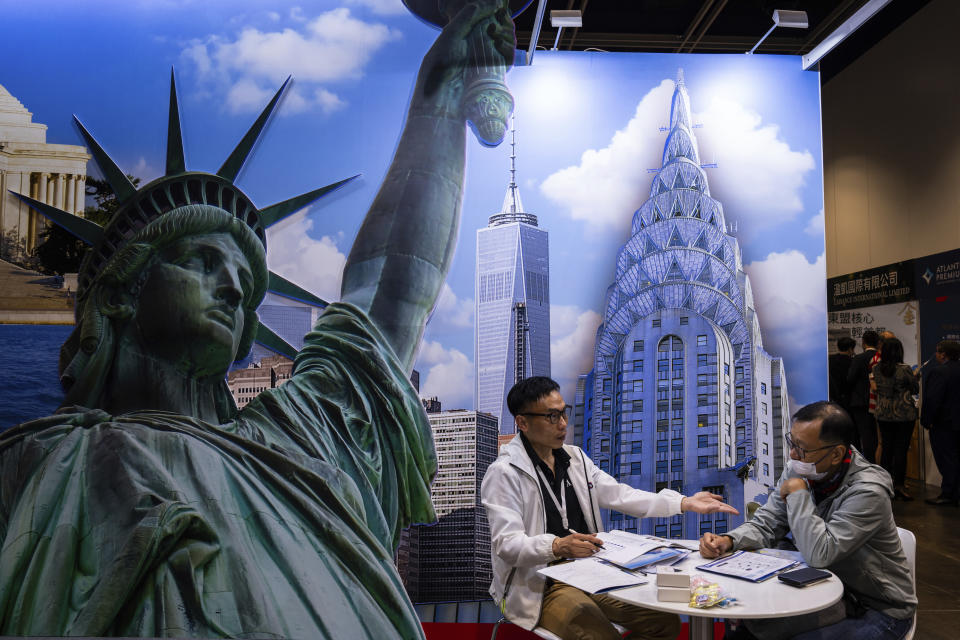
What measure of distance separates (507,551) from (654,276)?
1.76 metres

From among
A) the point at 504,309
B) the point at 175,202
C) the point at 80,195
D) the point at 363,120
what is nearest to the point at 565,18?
the point at 363,120

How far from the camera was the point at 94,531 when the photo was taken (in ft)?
9.09

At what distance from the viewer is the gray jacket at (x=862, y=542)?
90.5 inches

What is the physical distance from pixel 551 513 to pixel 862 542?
1.08m

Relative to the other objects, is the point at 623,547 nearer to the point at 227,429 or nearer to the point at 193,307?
the point at 227,429

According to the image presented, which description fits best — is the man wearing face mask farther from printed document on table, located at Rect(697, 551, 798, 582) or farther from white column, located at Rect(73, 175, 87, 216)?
white column, located at Rect(73, 175, 87, 216)

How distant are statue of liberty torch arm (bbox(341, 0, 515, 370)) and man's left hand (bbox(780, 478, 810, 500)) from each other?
1.75m

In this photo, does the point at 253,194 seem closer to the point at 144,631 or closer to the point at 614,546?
the point at 144,631

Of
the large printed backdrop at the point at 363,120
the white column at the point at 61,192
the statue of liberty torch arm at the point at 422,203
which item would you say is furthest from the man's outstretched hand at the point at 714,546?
the white column at the point at 61,192

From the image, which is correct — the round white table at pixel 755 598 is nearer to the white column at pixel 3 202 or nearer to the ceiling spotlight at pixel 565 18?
the ceiling spotlight at pixel 565 18

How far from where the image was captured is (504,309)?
3.60 meters

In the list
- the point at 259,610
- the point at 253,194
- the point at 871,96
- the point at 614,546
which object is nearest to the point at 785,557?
the point at 614,546

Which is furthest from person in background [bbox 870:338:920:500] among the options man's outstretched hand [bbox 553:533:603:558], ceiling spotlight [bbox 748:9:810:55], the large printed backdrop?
man's outstretched hand [bbox 553:533:603:558]

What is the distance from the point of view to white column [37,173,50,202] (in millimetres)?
3492
